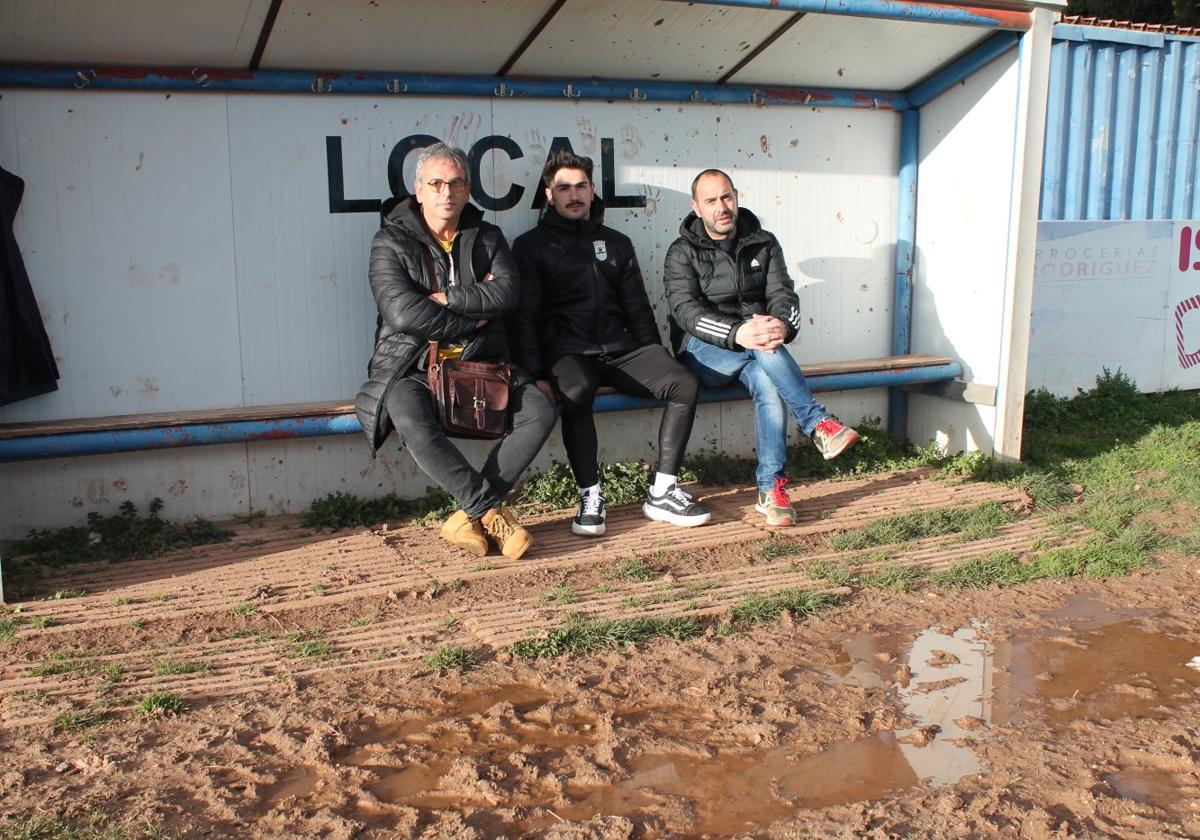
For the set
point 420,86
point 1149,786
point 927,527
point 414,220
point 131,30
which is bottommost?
point 1149,786

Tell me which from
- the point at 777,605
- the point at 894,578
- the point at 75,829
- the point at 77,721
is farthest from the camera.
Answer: the point at 894,578

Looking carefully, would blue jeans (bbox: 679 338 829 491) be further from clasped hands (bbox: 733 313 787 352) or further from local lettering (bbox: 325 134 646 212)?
local lettering (bbox: 325 134 646 212)

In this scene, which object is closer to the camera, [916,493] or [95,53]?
[95,53]

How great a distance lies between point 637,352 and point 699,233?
0.64 metres

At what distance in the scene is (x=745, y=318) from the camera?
5.55 meters

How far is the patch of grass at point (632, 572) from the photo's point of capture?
4539 millimetres

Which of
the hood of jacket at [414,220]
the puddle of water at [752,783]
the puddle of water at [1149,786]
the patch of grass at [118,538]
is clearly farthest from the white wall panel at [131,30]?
the puddle of water at [1149,786]

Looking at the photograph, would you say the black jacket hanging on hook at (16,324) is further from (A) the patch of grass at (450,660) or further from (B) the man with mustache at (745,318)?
(B) the man with mustache at (745,318)

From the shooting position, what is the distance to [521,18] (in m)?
5.18

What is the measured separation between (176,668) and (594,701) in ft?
4.26

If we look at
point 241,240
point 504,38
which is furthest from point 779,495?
point 241,240

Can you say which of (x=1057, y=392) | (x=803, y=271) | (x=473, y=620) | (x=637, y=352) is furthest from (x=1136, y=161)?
(x=473, y=620)

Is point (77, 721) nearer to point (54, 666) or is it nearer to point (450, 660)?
point (54, 666)

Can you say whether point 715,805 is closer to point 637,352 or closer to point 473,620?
point 473,620
